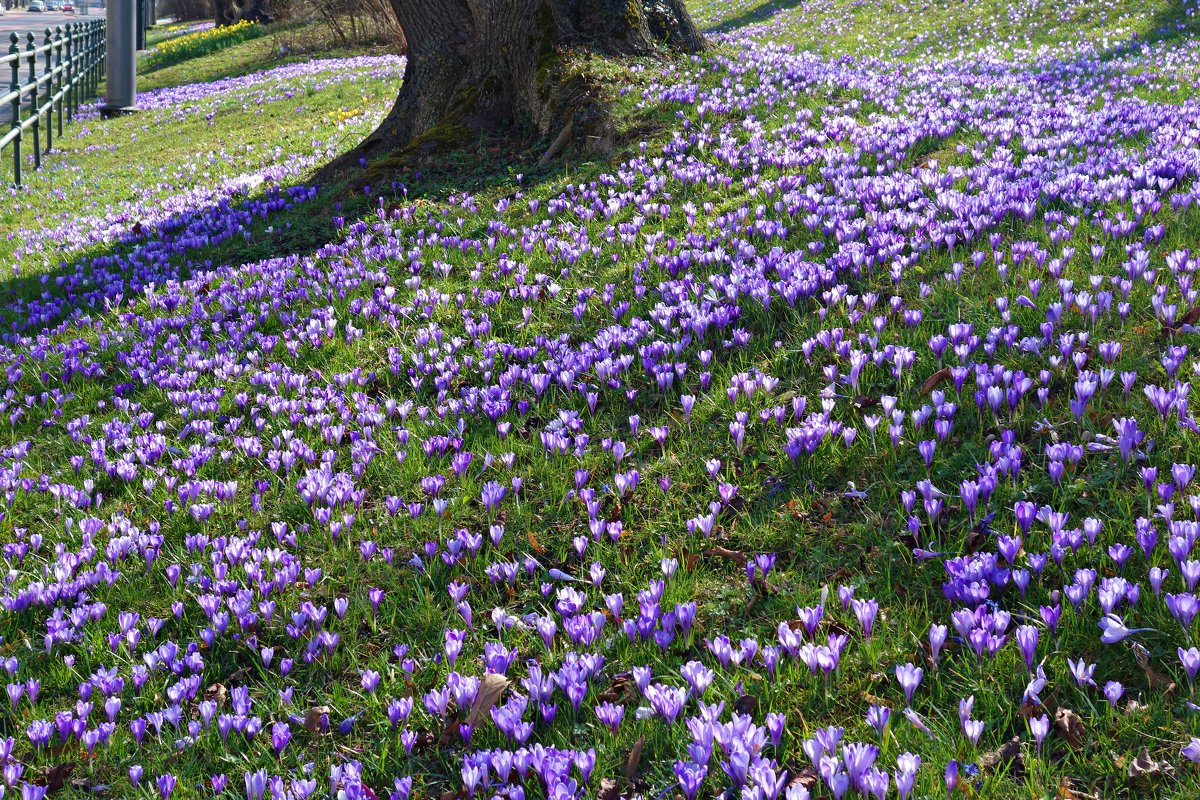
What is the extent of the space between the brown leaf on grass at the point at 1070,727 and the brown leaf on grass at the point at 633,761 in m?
1.15

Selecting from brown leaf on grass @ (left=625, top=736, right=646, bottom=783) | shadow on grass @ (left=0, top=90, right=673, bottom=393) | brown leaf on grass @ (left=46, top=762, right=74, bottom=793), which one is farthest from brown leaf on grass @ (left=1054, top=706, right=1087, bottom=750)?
shadow on grass @ (left=0, top=90, right=673, bottom=393)

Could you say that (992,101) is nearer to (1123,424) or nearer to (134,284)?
(1123,424)

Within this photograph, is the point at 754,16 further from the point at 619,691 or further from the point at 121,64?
the point at 619,691

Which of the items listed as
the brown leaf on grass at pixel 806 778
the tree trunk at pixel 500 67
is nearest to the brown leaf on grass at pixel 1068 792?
the brown leaf on grass at pixel 806 778

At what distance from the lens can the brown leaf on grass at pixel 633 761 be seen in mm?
2729

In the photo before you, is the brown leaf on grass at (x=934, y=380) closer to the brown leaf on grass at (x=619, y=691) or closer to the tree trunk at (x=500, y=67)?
the brown leaf on grass at (x=619, y=691)

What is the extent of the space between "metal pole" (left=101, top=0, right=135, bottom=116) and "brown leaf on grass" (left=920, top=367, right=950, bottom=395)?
74.0 ft

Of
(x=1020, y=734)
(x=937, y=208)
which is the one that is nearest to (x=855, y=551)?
(x=1020, y=734)

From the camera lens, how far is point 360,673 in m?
3.31

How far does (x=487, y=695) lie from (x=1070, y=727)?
1.68 meters

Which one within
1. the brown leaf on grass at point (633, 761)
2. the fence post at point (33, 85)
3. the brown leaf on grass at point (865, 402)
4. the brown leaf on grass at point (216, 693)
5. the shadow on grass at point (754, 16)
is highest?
the shadow on grass at point (754, 16)

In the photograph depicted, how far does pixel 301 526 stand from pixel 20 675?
114 cm

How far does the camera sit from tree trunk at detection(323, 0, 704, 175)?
9445 mm

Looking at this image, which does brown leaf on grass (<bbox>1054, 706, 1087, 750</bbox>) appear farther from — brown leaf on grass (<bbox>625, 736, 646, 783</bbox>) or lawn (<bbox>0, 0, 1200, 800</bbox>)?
brown leaf on grass (<bbox>625, 736, 646, 783</bbox>)
